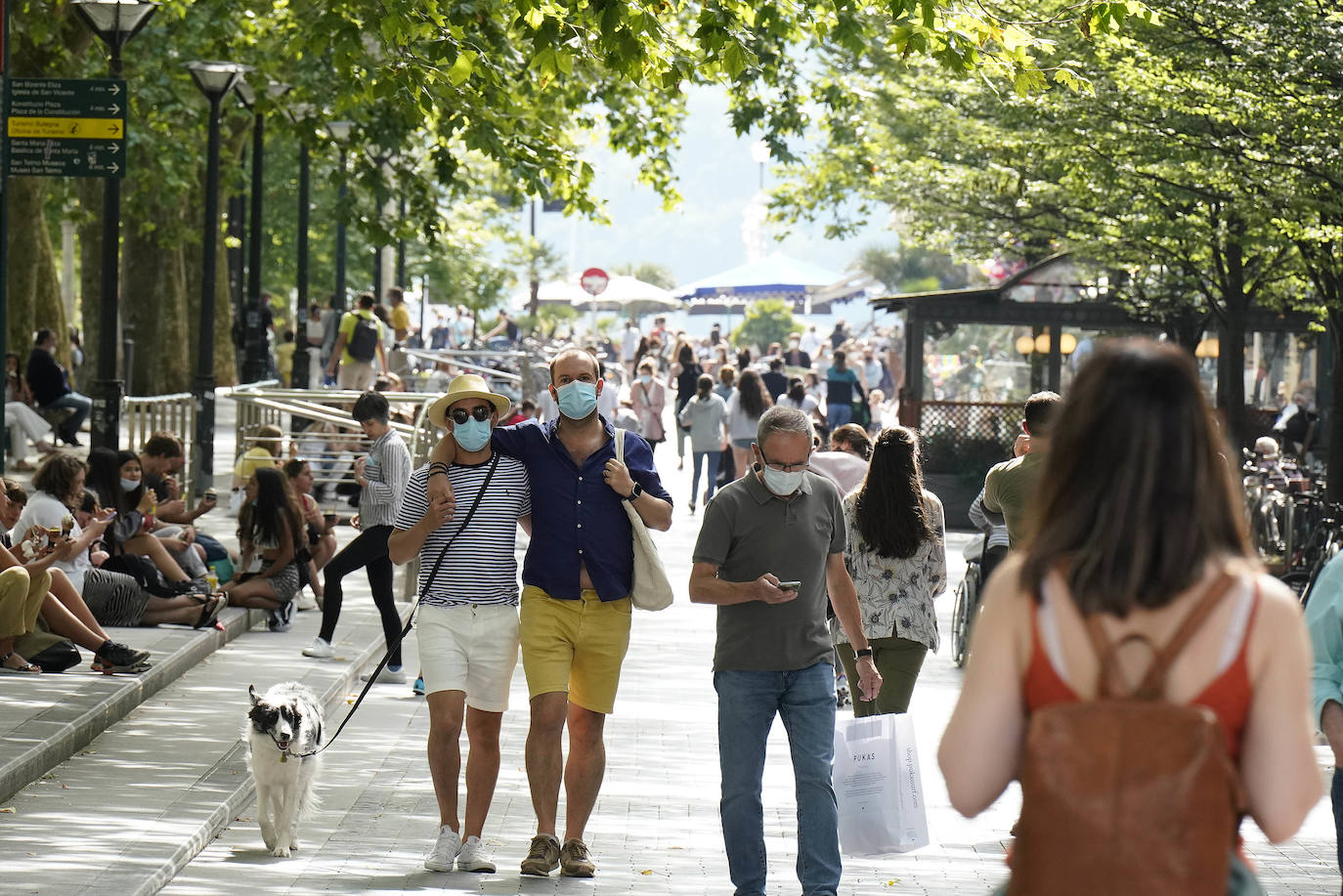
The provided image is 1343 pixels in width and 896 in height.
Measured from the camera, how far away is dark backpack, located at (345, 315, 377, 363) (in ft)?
81.8

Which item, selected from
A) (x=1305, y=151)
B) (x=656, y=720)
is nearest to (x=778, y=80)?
(x=1305, y=151)

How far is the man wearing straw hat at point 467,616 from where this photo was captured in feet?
23.7

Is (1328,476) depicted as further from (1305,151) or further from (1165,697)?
(1165,697)

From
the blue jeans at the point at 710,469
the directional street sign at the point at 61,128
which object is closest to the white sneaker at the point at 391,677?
the directional street sign at the point at 61,128

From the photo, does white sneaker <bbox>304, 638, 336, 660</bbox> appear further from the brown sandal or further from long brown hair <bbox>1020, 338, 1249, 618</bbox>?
long brown hair <bbox>1020, 338, 1249, 618</bbox>

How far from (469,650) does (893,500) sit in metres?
2.22

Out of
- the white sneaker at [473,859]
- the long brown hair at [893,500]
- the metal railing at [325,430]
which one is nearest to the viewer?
the white sneaker at [473,859]

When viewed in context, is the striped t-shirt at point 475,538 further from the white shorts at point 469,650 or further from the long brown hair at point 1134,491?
the long brown hair at point 1134,491

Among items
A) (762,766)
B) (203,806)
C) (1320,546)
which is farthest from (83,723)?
(1320,546)

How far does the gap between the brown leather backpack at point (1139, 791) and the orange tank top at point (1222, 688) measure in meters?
0.04

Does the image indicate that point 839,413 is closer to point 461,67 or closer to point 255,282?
point 255,282

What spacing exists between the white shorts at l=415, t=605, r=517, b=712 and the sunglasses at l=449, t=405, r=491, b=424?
2.26 ft

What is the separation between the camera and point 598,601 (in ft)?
23.5

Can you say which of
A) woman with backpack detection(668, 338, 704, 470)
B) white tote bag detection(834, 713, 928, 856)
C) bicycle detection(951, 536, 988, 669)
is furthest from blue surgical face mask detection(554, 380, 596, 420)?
woman with backpack detection(668, 338, 704, 470)
